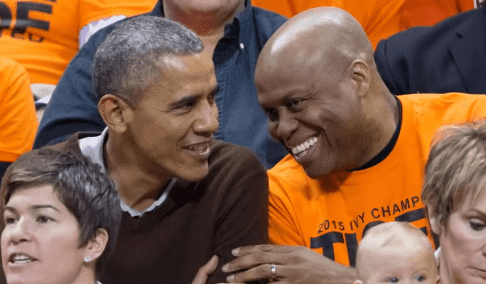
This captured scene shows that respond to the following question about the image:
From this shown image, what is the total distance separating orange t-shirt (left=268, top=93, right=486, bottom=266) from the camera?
7.40 feet

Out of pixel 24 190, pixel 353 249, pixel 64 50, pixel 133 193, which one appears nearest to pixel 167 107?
pixel 133 193

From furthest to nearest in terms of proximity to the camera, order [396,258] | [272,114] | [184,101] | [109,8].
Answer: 1. [109,8]
2. [272,114]
3. [184,101]
4. [396,258]

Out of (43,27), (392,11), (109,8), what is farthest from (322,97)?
(43,27)

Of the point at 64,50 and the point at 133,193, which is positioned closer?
the point at 133,193

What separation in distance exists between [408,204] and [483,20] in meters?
0.72

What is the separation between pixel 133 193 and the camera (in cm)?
218

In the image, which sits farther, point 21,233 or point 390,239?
point 21,233

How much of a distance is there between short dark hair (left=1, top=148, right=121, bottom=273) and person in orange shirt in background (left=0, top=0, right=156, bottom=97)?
1.24 meters

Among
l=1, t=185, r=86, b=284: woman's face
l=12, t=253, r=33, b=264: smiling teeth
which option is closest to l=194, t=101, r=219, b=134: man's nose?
l=1, t=185, r=86, b=284: woman's face

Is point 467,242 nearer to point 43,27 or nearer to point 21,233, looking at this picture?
point 21,233

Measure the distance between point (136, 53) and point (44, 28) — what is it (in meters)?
1.19

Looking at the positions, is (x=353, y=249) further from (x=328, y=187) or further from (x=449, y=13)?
Answer: (x=449, y=13)

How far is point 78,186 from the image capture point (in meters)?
1.92

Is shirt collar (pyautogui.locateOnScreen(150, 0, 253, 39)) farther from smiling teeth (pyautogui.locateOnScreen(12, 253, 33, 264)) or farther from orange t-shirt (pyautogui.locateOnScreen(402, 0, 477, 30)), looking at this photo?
smiling teeth (pyautogui.locateOnScreen(12, 253, 33, 264))
